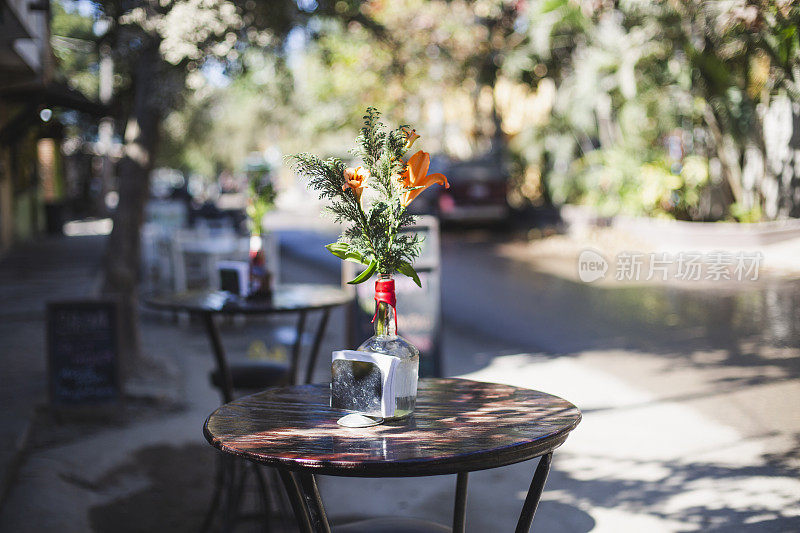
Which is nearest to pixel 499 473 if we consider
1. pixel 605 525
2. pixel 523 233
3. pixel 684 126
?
pixel 605 525

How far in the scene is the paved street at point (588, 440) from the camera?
4.18 meters

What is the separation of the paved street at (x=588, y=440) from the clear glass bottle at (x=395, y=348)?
5.90ft

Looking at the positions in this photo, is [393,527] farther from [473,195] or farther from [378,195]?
[473,195]

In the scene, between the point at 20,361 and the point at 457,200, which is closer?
the point at 20,361

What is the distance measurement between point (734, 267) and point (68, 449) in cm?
1009

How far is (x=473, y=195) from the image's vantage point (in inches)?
778

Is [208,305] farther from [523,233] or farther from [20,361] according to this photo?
[523,233]

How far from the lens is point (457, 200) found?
1967 centimetres
